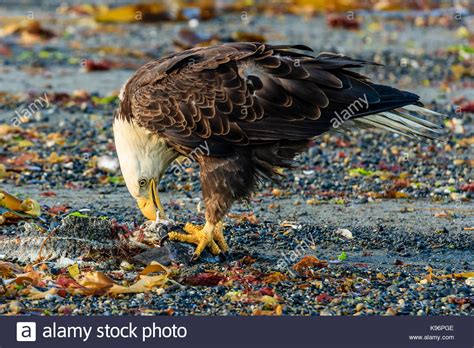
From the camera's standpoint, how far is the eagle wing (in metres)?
7.81

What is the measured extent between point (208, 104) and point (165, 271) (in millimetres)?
1291

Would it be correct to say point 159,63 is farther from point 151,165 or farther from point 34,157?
point 34,157

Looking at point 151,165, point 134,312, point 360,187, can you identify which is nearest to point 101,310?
point 134,312

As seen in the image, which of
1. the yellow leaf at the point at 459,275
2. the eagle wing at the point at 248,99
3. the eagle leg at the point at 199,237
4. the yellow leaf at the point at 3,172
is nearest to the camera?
the yellow leaf at the point at 459,275

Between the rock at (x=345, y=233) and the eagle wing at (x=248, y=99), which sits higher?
the eagle wing at (x=248, y=99)

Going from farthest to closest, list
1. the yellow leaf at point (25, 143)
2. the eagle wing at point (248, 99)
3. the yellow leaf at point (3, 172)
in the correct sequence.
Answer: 1. the yellow leaf at point (25, 143)
2. the yellow leaf at point (3, 172)
3. the eagle wing at point (248, 99)

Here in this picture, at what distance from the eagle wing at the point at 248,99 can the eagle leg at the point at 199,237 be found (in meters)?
0.58

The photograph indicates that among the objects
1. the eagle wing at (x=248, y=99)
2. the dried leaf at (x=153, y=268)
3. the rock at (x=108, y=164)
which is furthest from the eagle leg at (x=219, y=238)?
the rock at (x=108, y=164)

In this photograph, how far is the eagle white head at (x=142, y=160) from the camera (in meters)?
8.12

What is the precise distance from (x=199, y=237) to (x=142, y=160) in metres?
0.72

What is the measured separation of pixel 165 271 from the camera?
24.1 feet

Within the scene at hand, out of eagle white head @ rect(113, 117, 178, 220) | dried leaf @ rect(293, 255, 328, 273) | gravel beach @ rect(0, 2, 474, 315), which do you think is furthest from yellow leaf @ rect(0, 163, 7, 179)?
dried leaf @ rect(293, 255, 328, 273)

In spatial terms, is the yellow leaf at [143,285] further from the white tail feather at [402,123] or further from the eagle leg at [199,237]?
the white tail feather at [402,123]

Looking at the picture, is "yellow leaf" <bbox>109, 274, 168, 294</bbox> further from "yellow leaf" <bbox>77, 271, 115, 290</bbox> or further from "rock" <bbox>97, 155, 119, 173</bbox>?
"rock" <bbox>97, 155, 119, 173</bbox>
